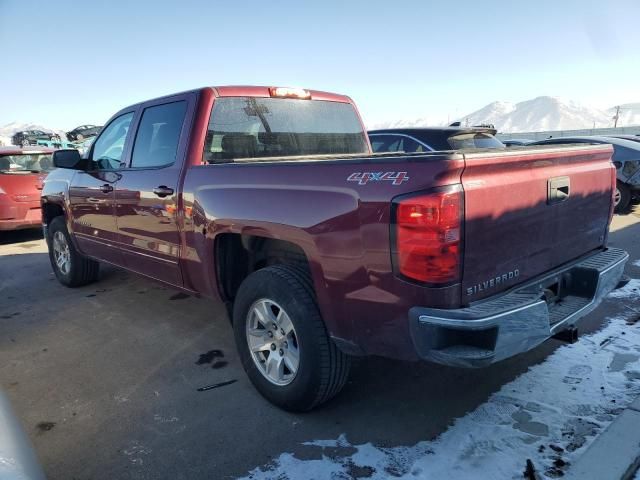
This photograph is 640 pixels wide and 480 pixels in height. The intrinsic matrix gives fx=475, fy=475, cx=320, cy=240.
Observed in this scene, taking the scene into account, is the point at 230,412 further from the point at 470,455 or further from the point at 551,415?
the point at 551,415

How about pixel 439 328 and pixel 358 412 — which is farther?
pixel 358 412

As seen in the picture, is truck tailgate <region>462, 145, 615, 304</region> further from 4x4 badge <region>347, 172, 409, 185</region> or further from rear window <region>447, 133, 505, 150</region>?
rear window <region>447, 133, 505, 150</region>

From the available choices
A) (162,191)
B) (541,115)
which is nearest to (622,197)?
(162,191)

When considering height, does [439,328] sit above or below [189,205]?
below

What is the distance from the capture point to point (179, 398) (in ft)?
10.1

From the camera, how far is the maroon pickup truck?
214cm

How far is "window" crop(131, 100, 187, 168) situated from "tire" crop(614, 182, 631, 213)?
8.85 meters

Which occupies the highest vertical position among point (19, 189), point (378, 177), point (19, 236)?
point (378, 177)

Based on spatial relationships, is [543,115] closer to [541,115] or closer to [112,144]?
[541,115]

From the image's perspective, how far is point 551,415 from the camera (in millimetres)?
2715

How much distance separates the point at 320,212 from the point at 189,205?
1.26 meters

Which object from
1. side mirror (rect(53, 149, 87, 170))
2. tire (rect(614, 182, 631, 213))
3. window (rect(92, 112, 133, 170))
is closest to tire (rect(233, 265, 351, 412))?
window (rect(92, 112, 133, 170))

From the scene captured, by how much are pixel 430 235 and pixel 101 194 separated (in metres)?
3.46

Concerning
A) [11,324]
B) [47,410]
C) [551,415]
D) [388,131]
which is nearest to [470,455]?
[551,415]
